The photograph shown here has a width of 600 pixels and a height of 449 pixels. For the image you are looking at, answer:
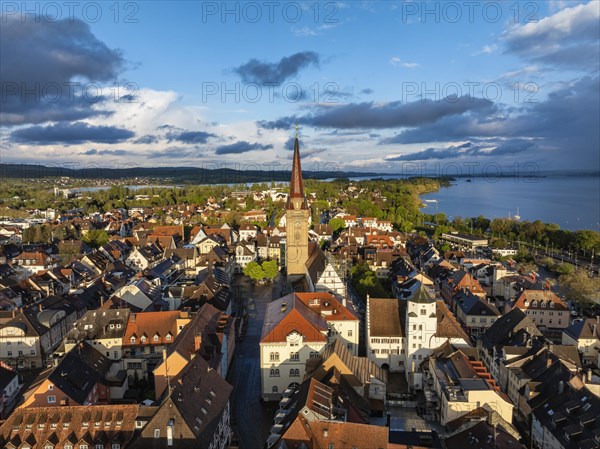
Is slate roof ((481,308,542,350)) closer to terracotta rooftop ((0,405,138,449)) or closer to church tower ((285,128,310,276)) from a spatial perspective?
church tower ((285,128,310,276))

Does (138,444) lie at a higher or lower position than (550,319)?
higher

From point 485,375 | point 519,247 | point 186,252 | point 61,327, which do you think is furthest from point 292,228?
point 519,247

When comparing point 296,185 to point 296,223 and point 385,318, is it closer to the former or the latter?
point 296,223

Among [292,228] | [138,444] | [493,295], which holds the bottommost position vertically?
[493,295]

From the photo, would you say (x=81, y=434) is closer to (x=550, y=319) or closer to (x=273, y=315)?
(x=273, y=315)

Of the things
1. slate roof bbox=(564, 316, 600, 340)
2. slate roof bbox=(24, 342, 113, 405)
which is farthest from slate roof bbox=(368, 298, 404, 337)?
slate roof bbox=(24, 342, 113, 405)

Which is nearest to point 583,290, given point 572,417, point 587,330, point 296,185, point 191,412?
point 587,330

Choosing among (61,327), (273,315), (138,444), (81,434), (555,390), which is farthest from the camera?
(61,327)
